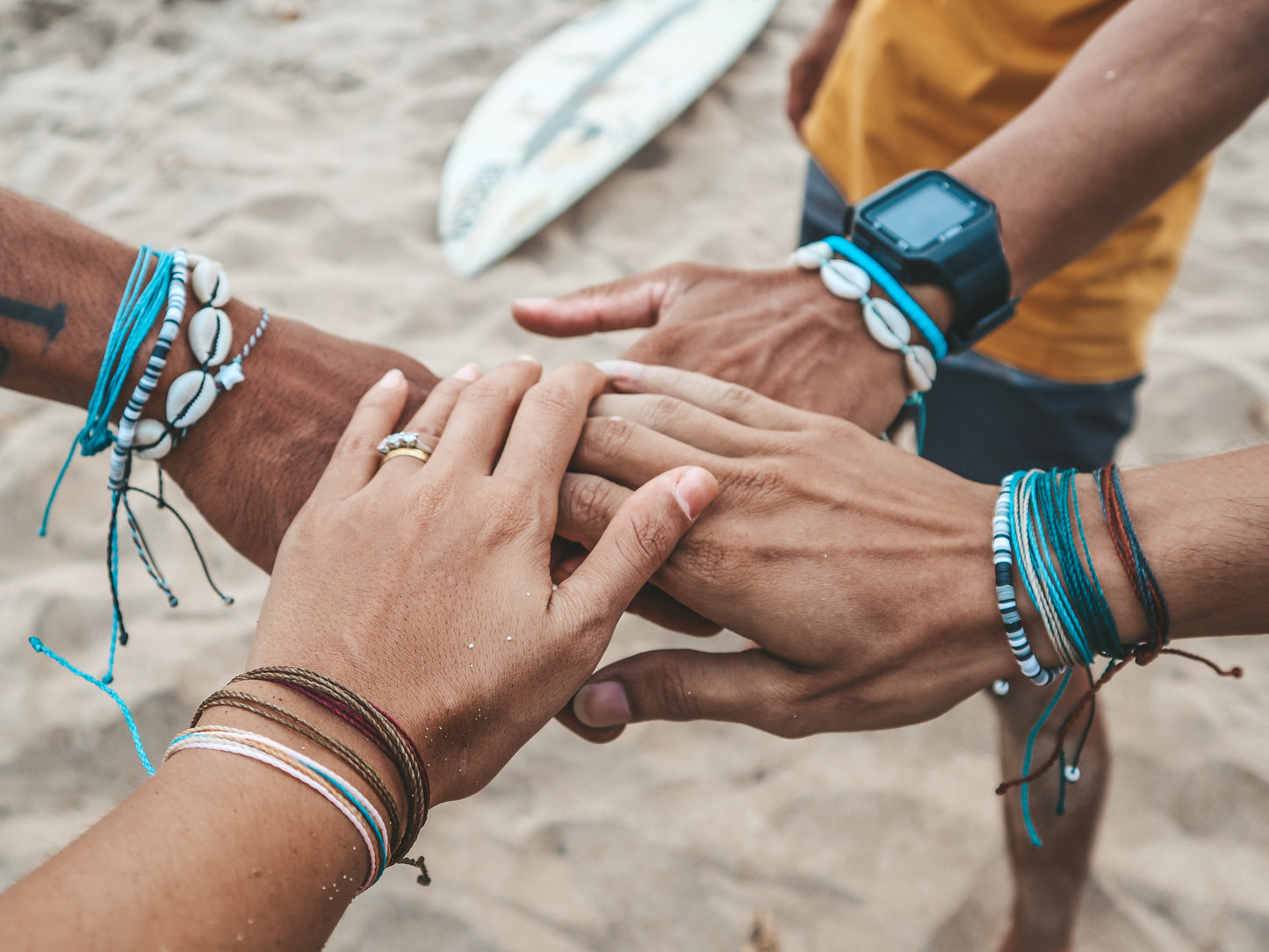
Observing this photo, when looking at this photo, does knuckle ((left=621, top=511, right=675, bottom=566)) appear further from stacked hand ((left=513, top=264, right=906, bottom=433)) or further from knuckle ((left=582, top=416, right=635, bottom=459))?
stacked hand ((left=513, top=264, right=906, bottom=433))

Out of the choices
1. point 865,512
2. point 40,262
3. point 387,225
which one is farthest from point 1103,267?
point 387,225

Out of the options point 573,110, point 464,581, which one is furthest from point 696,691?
point 573,110

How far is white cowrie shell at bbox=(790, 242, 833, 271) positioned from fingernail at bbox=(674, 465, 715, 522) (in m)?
0.65

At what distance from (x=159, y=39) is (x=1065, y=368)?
4.18 metres

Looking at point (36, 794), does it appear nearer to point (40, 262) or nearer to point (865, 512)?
point (40, 262)

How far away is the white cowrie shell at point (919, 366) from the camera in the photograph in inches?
64.4

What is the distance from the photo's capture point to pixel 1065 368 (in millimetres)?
1967

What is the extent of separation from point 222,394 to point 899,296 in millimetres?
1249

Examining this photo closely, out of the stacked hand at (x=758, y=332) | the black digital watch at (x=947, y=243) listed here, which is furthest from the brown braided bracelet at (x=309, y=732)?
the black digital watch at (x=947, y=243)

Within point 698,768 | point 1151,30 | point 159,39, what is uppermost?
point 1151,30

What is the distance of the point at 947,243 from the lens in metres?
1.58

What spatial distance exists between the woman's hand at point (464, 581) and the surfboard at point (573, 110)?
190cm

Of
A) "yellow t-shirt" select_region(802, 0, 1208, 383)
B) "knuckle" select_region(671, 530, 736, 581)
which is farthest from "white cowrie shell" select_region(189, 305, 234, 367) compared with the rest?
"yellow t-shirt" select_region(802, 0, 1208, 383)

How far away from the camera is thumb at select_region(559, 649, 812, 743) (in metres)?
1.26
